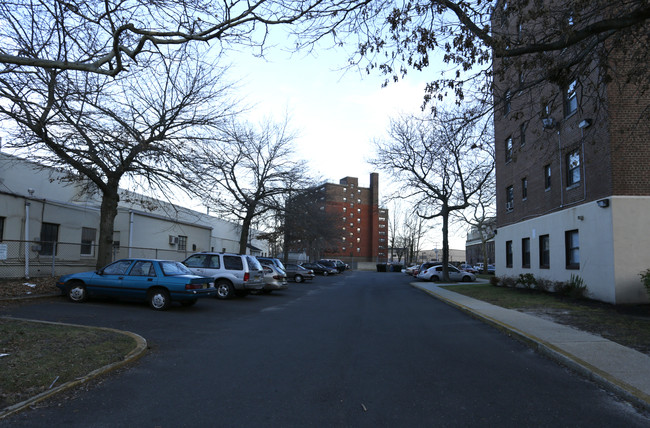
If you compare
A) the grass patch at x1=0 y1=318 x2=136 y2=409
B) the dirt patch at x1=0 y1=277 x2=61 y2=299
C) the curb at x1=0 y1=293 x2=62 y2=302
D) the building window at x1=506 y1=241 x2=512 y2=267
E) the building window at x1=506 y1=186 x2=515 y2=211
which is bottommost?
the grass patch at x1=0 y1=318 x2=136 y2=409

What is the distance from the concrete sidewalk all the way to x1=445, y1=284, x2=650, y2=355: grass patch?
477mm

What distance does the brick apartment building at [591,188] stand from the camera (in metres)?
15.1

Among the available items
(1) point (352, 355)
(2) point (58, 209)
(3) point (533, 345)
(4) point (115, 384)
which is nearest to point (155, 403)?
(4) point (115, 384)

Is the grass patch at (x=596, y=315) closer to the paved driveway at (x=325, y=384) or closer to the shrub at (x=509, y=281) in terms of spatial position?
the paved driveway at (x=325, y=384)

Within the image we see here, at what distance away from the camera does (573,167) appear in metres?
18.6

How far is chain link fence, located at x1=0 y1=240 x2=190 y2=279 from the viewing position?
54.1 ft

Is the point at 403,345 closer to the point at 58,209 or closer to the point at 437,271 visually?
the point at 58,209

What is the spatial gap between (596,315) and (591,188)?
6.16m

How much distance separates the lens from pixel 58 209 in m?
20.0

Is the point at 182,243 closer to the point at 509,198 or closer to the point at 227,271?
the point at 227,271

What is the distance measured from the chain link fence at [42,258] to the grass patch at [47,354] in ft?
27.2

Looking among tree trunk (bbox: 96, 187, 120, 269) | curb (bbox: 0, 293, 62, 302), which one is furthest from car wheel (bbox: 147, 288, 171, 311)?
tree trunk (bbox: 96, 187, 120, 269)

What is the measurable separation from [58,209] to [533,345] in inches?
770

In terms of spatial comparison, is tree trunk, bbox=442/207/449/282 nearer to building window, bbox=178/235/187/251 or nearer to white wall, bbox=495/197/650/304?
white wall, bbox=495/197/650/304
